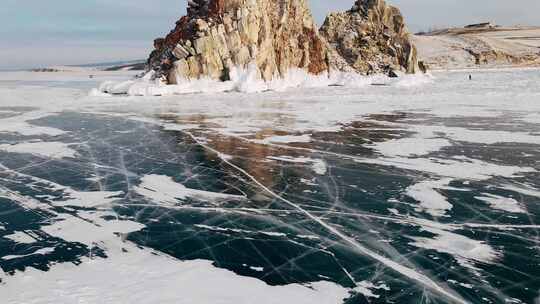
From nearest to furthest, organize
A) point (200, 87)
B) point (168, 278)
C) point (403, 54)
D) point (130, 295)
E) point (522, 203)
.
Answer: point (130, 295), point (168, 278), point (522, 203), point (200, 87), point (403, 54)

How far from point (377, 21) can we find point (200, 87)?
25895 millimetres

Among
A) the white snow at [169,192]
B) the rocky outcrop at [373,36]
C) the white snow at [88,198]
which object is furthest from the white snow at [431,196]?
the rocky outcrop at [373,36]

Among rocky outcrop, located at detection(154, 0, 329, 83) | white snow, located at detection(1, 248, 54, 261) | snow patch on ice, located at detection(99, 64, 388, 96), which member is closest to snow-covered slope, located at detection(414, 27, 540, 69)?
rocky outcrop, located at detection(154, 0, 329, 83)

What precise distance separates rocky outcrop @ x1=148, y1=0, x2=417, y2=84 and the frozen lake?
→ 20.5 metres

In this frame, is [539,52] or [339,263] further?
[539,52]

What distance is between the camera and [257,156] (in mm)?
10391

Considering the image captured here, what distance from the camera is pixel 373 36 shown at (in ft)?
163

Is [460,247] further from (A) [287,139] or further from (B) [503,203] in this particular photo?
(A) [287,139]

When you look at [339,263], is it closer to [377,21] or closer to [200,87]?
[200,87]

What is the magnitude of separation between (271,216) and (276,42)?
109 ft

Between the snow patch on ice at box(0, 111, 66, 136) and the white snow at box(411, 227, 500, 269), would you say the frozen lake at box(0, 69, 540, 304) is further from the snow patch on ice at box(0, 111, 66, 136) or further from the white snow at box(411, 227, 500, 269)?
the snow patch on ice at box(0, 111, 66, 136)

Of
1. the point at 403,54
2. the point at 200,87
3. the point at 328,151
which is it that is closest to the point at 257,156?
the point at 328,151

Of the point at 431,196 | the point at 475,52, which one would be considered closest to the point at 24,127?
the point at 431,196

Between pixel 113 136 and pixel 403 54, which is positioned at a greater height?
pixel 403 54
